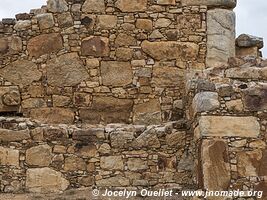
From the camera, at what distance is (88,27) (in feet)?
29.9

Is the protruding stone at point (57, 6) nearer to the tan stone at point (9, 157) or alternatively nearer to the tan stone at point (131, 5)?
the tan stone at point (131, 5)

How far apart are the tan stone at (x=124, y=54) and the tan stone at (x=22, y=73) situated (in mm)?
1222

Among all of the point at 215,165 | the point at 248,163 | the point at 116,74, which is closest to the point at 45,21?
the point at 116,74

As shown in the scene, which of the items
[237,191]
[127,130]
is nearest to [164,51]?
[127,130]

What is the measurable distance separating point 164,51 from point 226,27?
105cm

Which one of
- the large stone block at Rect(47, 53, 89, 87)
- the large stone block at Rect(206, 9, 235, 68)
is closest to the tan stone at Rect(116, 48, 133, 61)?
the large stone block at Rect(47, 53, 89, 87)

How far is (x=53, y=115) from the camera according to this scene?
29.2 ft

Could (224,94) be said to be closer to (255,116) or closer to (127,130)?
(255,116)

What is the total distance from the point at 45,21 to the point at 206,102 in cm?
299

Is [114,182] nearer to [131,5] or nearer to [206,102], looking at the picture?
[206,102]

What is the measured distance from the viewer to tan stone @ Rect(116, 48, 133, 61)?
29.7ft

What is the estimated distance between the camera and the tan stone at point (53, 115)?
29.1ft

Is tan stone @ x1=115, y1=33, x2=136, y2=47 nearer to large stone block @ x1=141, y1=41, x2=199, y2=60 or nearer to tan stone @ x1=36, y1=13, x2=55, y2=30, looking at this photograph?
large stone block @ x1=141, y1=41, x2=199, y2=60

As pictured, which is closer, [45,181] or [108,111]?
[45,181]
